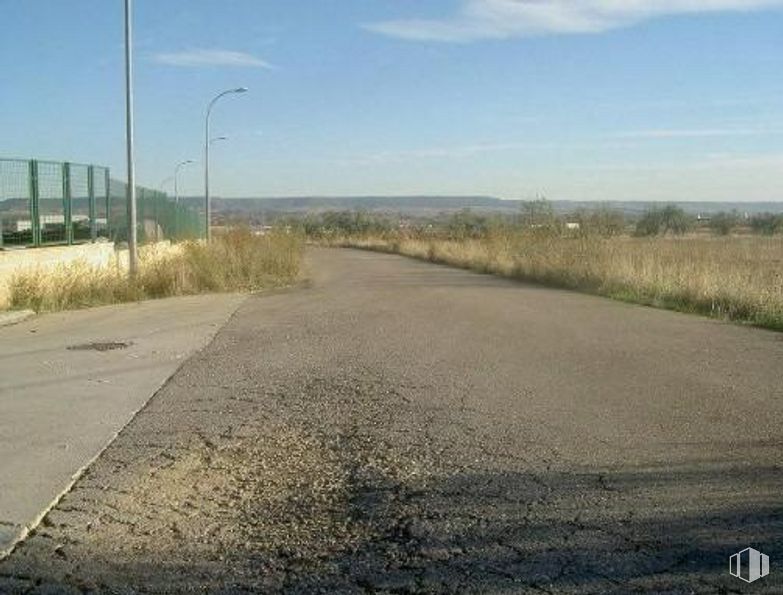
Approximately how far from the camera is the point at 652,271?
85.3 feet

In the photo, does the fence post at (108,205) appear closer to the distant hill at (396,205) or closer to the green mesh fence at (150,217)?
the green mesh fence at (150,217)

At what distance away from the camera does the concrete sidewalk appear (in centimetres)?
678

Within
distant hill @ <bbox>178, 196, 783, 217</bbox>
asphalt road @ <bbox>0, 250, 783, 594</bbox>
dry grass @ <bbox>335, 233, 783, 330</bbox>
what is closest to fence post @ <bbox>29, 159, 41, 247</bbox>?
asphalt road @ <bbox>0, 250, 783, 594</bbox>

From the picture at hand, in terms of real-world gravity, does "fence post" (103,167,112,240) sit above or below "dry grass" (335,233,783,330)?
above

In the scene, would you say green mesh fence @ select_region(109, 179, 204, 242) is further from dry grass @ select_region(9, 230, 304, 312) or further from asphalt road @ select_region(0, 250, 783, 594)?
asphalt road @ select_region(0, 250, 783, 594)

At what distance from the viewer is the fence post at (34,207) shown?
21391 mm

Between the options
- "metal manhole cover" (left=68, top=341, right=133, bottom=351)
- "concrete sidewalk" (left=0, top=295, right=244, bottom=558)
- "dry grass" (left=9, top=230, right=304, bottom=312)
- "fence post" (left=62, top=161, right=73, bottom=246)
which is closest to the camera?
"concrete sidewalk" (left=0, top=295, right=244, bottom=558)

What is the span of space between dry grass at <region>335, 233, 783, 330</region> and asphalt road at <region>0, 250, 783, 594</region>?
715 centimetres

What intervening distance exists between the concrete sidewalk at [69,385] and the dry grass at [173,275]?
1.08m

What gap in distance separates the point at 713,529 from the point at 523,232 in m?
36.5

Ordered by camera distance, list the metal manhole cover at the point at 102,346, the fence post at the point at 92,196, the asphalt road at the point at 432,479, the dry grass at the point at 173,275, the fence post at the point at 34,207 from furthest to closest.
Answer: the fence post at the point at 92,196 < the fence post at the point at 34,207 < the dry grass at the point at 173,275 < the metal manhole cover at the point at 102,346 < the asphalt road at the point at 432,479

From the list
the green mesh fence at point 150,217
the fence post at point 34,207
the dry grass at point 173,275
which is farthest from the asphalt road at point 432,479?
the green mesh fence at point 150,217

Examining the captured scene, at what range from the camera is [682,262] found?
27703 millimetres

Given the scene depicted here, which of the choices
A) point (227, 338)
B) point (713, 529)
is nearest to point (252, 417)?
point (713, 529)
